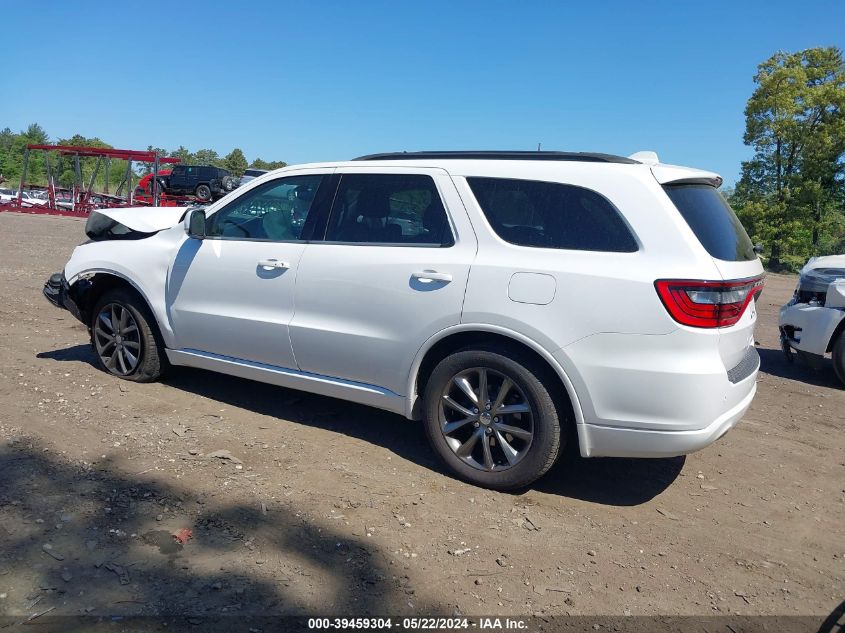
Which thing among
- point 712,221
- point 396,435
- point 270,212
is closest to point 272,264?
point 270,212

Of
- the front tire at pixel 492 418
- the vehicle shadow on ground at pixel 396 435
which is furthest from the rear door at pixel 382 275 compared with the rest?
the vehicle shadow on ground at pixel 396 435

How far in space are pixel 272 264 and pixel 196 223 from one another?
0.76 meters

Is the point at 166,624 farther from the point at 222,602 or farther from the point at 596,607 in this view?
the point at 596,607

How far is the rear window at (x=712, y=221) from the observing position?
3.50 m

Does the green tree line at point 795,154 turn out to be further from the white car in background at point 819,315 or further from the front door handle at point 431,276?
the front door handle at point 431,276

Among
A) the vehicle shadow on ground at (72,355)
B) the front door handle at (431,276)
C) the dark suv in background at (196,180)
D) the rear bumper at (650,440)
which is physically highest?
the dark suv in background at (196,180)

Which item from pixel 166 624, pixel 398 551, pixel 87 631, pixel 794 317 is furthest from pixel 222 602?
pixel 794 317

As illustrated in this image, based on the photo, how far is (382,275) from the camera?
4.06m

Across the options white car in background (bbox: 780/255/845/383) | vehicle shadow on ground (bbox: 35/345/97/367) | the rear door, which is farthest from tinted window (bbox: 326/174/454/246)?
white car in background (bbox: 780/255/845/383)

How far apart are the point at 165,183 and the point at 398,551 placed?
27107 millimetres

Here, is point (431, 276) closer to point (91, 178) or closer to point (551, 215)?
point (551, 215)

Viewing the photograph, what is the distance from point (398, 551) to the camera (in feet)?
10.6

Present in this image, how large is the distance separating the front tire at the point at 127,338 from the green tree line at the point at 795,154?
25.7m

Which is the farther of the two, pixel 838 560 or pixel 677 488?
pixel 677 488
